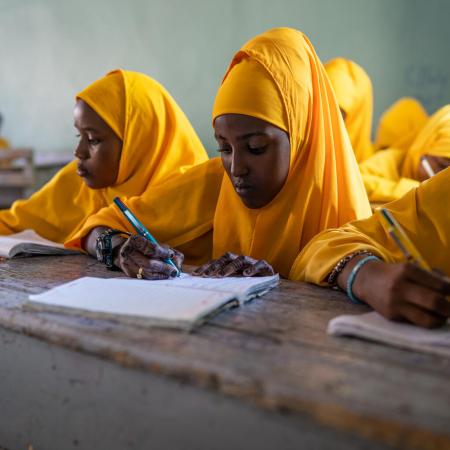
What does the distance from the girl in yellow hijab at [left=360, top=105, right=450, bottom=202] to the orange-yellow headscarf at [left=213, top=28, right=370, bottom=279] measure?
143 cm

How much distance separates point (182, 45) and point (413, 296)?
5.00 meters

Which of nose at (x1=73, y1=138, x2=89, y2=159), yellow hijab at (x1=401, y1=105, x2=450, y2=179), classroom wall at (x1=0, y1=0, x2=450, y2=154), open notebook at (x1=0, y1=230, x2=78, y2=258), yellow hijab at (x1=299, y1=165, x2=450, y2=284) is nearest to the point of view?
yellow hijab at (x1=299, y1=165, x2=450, y2=284)

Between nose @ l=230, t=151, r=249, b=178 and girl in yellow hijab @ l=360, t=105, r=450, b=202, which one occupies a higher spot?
nose @ l=230, t=151, r=249, b=178

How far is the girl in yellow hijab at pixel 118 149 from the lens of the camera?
2.06 metres

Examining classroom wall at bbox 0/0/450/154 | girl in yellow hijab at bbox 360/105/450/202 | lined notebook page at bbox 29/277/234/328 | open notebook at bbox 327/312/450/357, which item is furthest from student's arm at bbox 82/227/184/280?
classroom wall at bbox 0/0/450/154

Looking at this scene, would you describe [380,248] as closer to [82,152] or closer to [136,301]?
[136,301]

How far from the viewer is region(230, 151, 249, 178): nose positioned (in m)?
1.54

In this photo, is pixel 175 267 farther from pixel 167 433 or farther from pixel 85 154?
pixel 85 154

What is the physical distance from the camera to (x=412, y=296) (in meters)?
0.96

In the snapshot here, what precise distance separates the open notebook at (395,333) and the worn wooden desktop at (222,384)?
20 millimetres

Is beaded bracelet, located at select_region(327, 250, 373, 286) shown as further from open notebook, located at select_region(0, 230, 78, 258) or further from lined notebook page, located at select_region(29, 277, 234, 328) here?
open notebook, located at select_region(0, 230, 78, 258)

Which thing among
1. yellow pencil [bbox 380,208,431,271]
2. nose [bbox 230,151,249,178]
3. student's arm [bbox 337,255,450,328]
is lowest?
student's arm [bbox 337,255,450,328]

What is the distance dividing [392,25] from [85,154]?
11.7 ft

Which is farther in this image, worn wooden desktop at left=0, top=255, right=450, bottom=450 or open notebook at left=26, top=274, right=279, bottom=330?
open notebook at left=26, top=274, right=279, bottom=330
